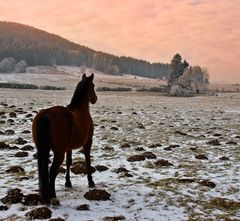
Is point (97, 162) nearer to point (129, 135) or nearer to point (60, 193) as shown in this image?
point (60, 193)


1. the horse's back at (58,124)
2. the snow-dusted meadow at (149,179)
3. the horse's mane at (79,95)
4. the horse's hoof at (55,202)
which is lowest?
the snow-dusted meadow at (149,179)

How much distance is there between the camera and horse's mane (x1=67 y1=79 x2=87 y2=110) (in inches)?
470

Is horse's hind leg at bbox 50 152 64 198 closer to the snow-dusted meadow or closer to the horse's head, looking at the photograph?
the snow-dusted meadow

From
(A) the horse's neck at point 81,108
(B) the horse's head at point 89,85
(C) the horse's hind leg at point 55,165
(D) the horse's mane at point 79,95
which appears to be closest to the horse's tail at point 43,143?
(C) the horse's hind leg at point 55,165

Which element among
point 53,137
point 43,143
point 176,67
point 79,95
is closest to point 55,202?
point 43,143

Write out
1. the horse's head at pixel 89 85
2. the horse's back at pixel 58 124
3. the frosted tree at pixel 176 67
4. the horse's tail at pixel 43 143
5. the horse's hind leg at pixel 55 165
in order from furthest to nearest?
the frosted tree at pixel 176 67
the horse's head at pixel 89 85
the horse's hind leg at pixel 55 165
the horse's back at pixel 58 124
the horse's tail at pixel 43 143

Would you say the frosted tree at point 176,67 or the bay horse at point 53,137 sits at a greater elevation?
the frosted tree at point 176,67

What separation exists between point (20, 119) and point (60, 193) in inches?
774

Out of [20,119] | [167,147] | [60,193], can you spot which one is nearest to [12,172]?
[60,193]

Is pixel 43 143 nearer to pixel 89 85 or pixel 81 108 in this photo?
pixel 81 108

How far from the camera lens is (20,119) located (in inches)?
1171

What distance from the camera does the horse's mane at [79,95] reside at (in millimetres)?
11938

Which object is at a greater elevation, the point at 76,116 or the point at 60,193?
the point at 76,116

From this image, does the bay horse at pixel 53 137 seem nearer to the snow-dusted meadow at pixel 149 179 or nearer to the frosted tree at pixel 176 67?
the snow-dusted meadow at pixel 149 179
